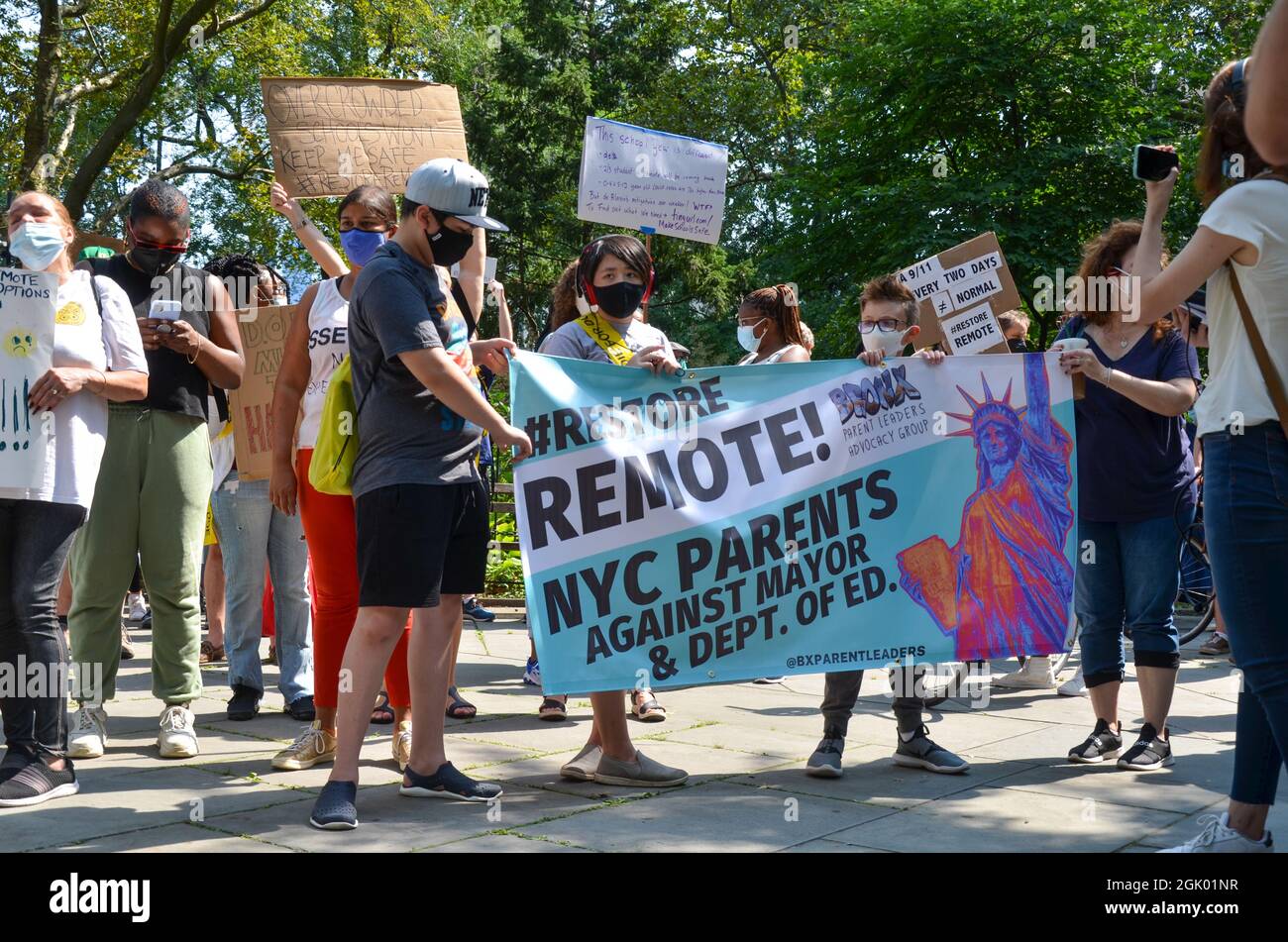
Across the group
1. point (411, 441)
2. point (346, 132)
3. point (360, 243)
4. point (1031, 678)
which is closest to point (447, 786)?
point (411, 441)

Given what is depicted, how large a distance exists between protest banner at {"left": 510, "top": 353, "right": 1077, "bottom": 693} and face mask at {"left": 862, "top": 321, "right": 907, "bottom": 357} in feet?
0.61

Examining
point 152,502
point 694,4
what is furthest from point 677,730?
point 694,4

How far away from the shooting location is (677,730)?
6.06m

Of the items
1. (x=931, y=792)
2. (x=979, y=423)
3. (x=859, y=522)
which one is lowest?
(x=931, y=792)

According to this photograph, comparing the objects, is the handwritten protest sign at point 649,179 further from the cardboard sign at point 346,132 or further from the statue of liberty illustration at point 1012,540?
the statue of liberty illustration at point 1012,540

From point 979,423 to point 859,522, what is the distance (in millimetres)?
693

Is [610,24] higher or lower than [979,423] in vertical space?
higher

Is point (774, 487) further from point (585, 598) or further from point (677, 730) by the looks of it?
point (677, 730)

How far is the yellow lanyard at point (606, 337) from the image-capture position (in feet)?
17.3

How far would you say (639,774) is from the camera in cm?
484

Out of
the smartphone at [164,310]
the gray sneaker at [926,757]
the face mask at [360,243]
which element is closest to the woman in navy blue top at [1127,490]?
the gray sneaker at [926,757]
